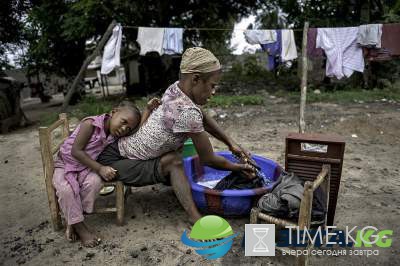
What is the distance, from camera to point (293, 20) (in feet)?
34.5

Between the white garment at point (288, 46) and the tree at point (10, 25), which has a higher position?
the tree at point (10, 25)

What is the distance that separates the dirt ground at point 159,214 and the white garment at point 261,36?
2.33 metres

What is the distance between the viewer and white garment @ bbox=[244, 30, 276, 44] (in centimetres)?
682

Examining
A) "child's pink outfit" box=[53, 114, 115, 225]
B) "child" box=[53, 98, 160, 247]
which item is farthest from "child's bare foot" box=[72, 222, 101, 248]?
"child's pink outfit" box=[53, 114, 115, 225]

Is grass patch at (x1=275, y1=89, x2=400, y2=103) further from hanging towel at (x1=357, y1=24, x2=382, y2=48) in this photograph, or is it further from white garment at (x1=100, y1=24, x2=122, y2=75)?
white garment at (x1=100, y1=24, x2=122, y2=75)

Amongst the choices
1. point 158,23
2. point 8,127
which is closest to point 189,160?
point 8,127

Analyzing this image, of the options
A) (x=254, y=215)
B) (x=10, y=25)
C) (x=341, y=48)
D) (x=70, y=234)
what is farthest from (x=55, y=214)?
(x=10, y=25)

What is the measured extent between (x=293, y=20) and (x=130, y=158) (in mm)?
9453

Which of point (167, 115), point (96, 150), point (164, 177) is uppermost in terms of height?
point (167, 115)

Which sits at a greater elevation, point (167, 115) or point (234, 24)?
point (234, 24)

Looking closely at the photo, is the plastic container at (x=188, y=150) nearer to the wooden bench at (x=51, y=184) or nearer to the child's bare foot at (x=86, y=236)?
the wooden bench at (x=51, y=184)

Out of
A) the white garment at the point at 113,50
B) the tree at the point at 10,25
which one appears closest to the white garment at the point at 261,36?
the white garment at the point at 113,50

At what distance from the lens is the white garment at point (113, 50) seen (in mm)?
6461

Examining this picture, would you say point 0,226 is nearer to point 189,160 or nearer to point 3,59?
point 189,160
